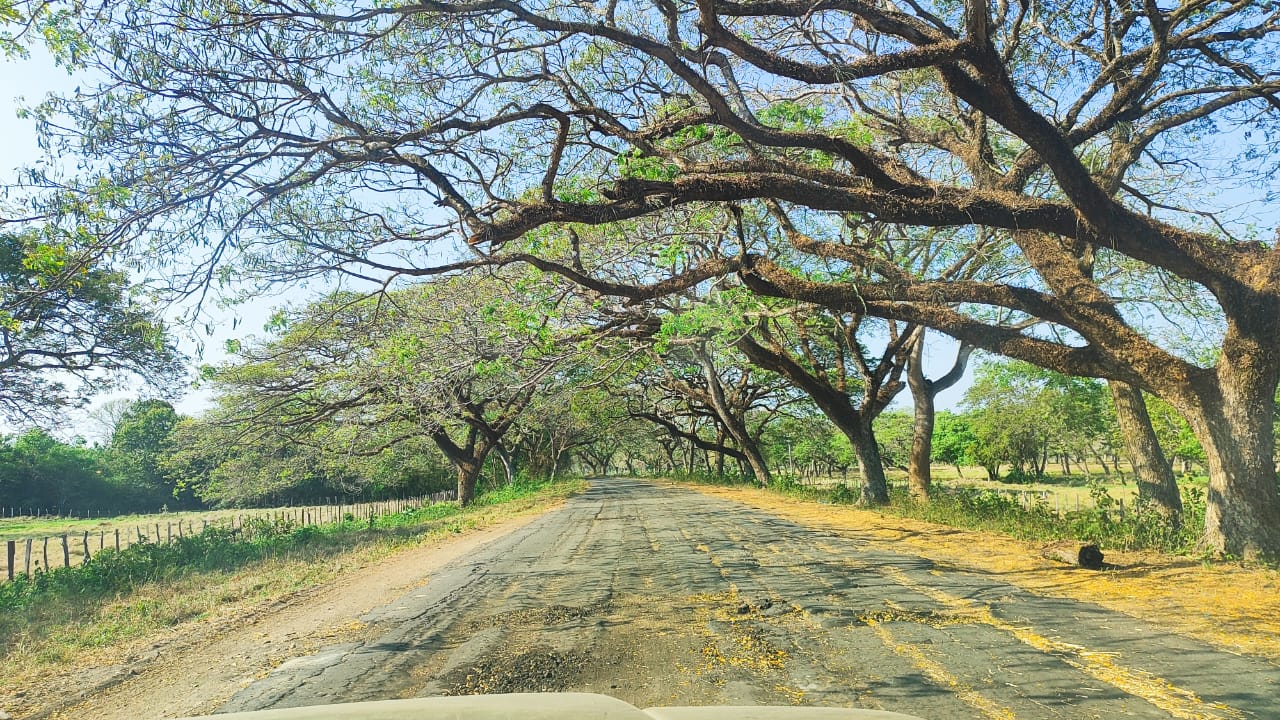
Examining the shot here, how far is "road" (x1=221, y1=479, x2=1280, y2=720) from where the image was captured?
3.87 m

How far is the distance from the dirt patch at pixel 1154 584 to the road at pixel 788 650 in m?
0.40

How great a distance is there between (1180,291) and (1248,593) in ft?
20.5

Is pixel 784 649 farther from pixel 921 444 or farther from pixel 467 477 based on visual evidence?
pixel 467 477

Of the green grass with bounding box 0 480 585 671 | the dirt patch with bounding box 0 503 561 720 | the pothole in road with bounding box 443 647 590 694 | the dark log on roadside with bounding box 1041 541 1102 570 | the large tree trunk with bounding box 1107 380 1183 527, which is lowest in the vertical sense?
the green grass with bounding box 0 480 585 671

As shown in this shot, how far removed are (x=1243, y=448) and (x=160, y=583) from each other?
14.4 meters

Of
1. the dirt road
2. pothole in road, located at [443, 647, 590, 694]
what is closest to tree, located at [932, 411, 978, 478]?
the dirt road

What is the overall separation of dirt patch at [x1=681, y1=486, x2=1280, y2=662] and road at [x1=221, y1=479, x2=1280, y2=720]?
1.33 ft

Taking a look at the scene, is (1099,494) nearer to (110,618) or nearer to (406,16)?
(406,16)

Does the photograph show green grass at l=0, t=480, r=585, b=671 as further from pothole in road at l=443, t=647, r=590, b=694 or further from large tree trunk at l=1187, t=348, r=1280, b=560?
large tree trunk at l=1187, t=348, r=1280, b=560

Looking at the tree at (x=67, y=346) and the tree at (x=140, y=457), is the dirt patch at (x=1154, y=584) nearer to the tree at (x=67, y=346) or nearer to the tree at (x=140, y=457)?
the tree at (x=67, y=346)

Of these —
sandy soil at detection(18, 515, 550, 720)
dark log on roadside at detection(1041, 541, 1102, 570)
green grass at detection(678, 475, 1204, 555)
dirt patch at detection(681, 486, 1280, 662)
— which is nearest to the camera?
sandy soil at detection(18, 515, 550, 720)

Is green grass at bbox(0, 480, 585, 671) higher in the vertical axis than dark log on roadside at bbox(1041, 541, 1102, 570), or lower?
lower

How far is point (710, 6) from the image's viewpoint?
5852 millimetres

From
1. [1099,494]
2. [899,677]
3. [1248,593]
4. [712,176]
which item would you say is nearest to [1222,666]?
[899,677]
